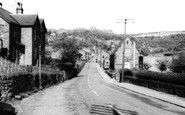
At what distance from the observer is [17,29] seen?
1479 inches

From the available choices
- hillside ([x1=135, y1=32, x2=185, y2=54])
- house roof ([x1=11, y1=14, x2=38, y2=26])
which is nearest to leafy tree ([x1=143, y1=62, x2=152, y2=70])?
hillside ([x1=135, y1=32, x2=185, y2=54])

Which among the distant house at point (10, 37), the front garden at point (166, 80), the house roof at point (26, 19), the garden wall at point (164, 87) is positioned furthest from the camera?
the house roof at point (26, 19)

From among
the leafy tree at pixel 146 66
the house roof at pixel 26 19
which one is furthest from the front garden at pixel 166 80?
the leafy tree at pixel 146 66

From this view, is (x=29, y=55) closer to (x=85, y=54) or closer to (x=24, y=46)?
(x=24, y=46)

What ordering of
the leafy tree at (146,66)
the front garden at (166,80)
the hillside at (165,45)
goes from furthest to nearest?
the hillside at (165,45)
the leafy tree at (146,66)
the front garden at (166,80)

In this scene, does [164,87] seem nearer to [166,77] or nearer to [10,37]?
[166,77]

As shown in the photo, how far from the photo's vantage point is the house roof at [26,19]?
128 feet

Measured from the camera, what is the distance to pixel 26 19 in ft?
131

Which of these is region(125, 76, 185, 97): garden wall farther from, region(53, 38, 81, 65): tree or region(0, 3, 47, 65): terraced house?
region(53, 38, 81, 65): tree

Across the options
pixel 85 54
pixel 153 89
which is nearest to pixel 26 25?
pixel 153 89

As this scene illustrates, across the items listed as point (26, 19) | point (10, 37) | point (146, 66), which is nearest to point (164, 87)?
point (10, 37)

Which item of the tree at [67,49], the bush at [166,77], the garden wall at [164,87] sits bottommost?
the garden wall at [164,87]

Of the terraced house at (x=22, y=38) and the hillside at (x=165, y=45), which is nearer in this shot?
the terraced house at (x=22, y=38)

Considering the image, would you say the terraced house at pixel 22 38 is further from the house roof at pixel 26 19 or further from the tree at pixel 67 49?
the tree at pixel 67 49
